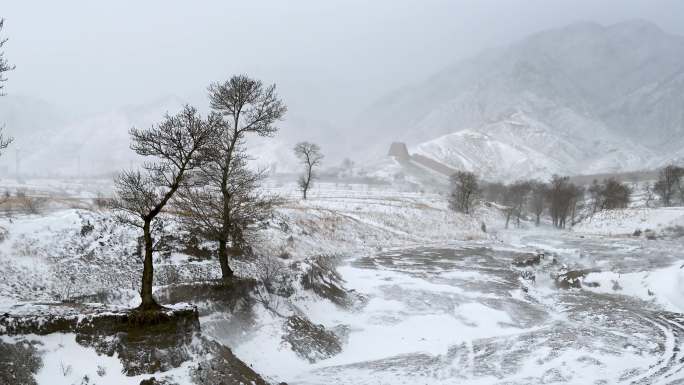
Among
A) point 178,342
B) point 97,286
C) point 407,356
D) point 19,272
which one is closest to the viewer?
point 178,342

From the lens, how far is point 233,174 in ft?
72.9

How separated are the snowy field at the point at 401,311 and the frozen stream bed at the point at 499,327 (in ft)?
0.24

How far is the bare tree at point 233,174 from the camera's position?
20781 mm

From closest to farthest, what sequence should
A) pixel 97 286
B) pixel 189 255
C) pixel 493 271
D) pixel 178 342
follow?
1. pixel 178 342
2. pixel 97 286
3. pixel 189 255
4. pixel 493 271

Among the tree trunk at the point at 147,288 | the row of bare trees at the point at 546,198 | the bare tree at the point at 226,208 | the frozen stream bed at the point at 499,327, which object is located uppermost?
the row of bare trees at the point at 546,198

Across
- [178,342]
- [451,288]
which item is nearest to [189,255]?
[178,342]

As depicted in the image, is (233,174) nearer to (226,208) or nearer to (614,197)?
(226,208)

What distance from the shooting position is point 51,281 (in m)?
19.0

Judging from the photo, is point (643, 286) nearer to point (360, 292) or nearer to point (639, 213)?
point (360, 292)

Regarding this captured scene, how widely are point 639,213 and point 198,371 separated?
73.1 m

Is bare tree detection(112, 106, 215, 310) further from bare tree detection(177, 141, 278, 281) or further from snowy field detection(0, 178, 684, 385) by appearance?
bare tree detection(177, 141, 278, 281)

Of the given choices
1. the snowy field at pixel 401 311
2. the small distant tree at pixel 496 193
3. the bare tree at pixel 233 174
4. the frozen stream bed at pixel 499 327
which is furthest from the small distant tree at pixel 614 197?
the bare tree at pixel 233 174

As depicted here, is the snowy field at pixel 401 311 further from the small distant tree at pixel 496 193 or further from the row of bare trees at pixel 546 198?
the small distant tree at pixel 496 193

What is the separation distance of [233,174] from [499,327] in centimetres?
1453
